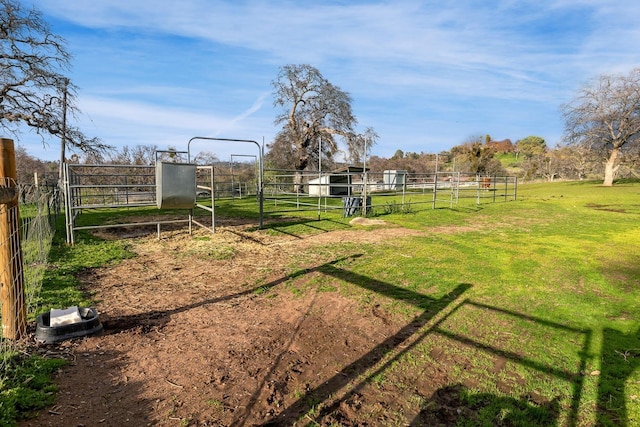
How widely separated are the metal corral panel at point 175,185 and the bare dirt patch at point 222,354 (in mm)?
1781

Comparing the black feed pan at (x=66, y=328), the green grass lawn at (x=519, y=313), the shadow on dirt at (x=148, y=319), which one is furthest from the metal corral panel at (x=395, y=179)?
the black feed pan at (x=66, y=328)

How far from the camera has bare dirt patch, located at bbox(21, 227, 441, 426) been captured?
1932 mm

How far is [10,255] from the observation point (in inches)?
96.2

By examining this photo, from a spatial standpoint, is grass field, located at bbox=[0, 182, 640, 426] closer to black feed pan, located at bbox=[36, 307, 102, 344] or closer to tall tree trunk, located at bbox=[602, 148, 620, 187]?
black feed pan, located at bbox=[36, 307, 102, 344]

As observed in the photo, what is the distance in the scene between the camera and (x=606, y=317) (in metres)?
3.31

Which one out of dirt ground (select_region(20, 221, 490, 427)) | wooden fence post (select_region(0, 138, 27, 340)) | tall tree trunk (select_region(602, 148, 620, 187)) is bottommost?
dirt ground (select_region(20, 221, 490, 427))

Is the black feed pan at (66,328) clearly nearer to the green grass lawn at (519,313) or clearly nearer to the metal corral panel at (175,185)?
the green grass lawn at (519,313)

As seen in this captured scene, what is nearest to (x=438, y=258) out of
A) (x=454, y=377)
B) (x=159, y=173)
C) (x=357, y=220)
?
(x=454, y=377)

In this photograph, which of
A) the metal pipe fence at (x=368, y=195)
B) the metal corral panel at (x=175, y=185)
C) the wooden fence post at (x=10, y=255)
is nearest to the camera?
the wooden fence post at (x=10, y=255)

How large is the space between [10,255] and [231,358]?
175 centimetres

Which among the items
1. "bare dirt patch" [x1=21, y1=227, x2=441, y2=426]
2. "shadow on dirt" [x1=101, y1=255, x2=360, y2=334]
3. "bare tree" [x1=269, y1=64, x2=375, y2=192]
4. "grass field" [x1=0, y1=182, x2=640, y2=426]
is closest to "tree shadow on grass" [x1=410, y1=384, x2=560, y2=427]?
"grass field" [x1=0, y1=182, x2=640, y2=426]

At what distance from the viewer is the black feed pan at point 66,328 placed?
2598 mm

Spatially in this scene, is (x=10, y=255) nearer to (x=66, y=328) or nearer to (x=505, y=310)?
(x=66, y=328)

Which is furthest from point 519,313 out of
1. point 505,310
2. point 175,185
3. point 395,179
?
point 395,179
